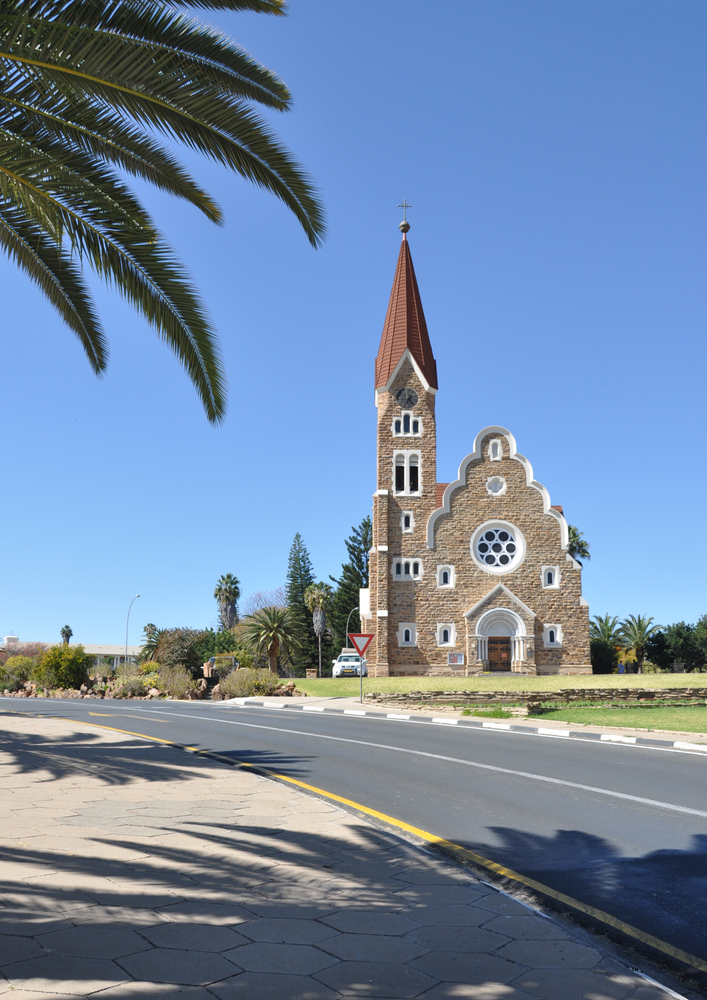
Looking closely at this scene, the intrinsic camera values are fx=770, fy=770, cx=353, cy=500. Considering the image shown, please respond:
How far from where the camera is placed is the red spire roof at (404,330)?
4941cm

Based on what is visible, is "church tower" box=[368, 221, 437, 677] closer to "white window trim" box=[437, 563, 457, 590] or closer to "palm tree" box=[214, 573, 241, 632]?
"white window trim" box=[437, 563, 457, 590]

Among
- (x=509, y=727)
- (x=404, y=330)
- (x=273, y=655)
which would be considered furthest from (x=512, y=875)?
(x=404, y=330)

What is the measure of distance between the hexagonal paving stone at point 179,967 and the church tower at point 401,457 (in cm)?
4011

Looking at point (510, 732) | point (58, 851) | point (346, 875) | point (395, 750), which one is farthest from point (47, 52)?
point (510, 732)

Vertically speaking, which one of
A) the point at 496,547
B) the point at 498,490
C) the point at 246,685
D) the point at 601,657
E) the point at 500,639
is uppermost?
the point at 498,490

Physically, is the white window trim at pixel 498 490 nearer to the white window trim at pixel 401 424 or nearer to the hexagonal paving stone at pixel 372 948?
the white window trim at pixel 401 424

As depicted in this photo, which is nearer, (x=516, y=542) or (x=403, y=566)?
(x=403, y=566)

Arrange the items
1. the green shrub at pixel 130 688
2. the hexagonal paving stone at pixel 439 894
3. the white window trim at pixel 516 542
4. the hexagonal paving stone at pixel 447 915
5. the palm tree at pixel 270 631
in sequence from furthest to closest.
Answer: the palm tree at pixel 270 631
the white window trim at pixel 516 542
the green shrub at pixel 130 688
the hexagonal paving stone at pixel 439 894
the hexagonal paving stone at pixel 447 915

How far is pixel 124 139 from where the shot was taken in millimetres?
8555

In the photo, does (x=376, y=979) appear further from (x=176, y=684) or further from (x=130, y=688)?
(x=130, y=688)

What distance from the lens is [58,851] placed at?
17.4ft

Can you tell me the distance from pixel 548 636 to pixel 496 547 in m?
5.96

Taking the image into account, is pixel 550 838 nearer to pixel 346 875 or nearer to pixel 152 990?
pixel 346 875

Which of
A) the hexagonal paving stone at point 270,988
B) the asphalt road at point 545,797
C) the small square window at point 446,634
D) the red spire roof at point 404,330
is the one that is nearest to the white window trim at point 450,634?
the small square window at point 446,634
